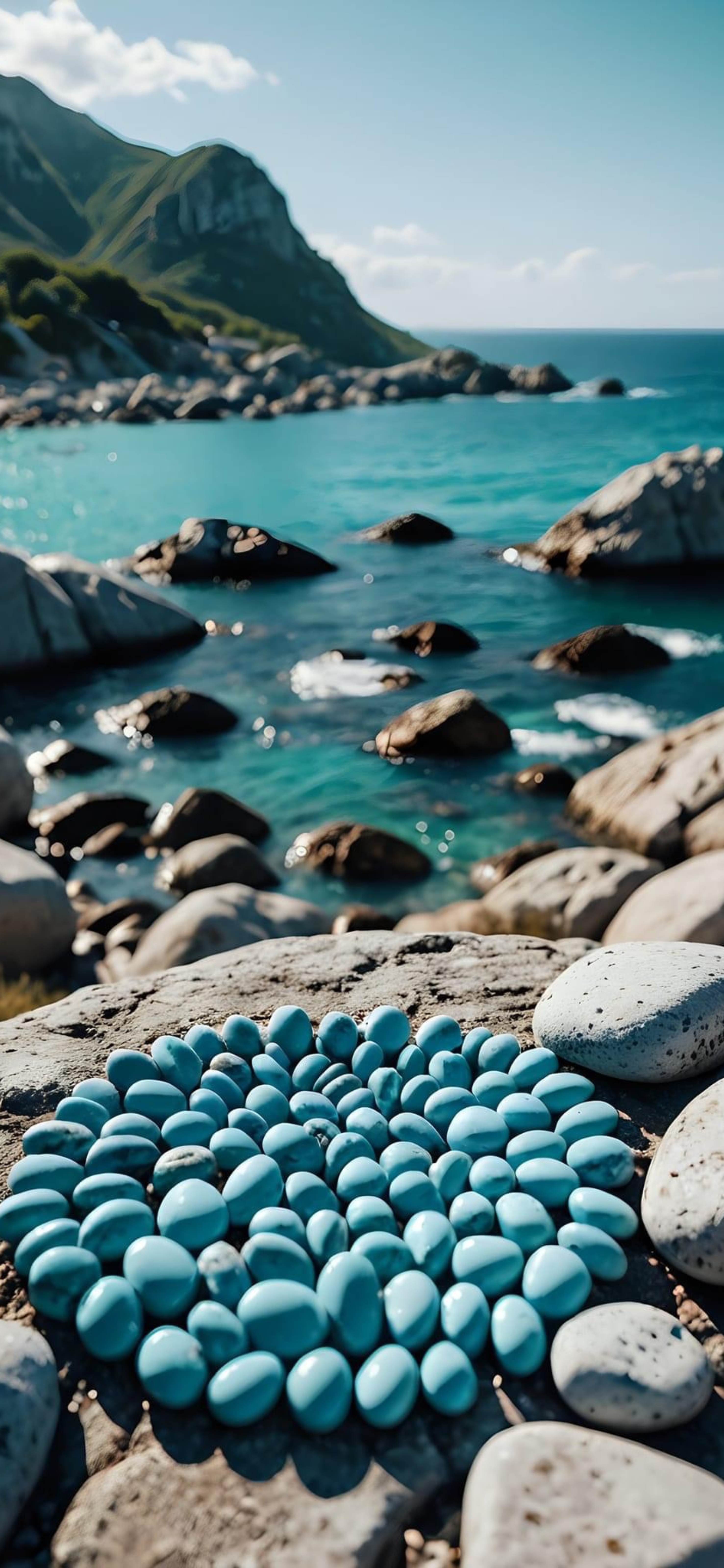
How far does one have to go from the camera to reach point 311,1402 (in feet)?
5.98

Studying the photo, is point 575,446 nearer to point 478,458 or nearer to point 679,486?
point 478,458

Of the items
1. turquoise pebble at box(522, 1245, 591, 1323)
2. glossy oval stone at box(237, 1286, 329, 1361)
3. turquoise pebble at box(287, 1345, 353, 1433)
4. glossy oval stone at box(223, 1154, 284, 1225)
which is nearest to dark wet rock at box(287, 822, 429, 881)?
glossy oval stone at box(223, 1154, 284, 1225)

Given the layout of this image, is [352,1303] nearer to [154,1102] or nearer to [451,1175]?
[451,1175]

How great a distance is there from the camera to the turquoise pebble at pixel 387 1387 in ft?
6.05

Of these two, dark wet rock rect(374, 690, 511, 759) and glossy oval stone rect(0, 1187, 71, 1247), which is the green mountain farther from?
glossy oval stone rect(0, 1187, 71, 1247)

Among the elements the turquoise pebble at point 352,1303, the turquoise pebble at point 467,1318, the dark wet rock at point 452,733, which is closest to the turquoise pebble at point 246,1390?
the turquoise pebble at point 352,1303

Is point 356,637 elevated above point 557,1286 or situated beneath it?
situated beneath

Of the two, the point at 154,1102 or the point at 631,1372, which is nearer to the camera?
the point at 631,1372

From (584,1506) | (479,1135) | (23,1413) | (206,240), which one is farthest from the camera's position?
(206,240)

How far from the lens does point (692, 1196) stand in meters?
2.18

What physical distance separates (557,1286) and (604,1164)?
0.41 m

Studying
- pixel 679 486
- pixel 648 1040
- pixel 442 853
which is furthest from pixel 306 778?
pixel 679 486

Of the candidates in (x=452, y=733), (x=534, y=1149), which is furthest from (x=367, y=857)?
(x=534, y=1149)

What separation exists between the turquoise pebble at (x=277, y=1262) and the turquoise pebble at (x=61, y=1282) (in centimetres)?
32
